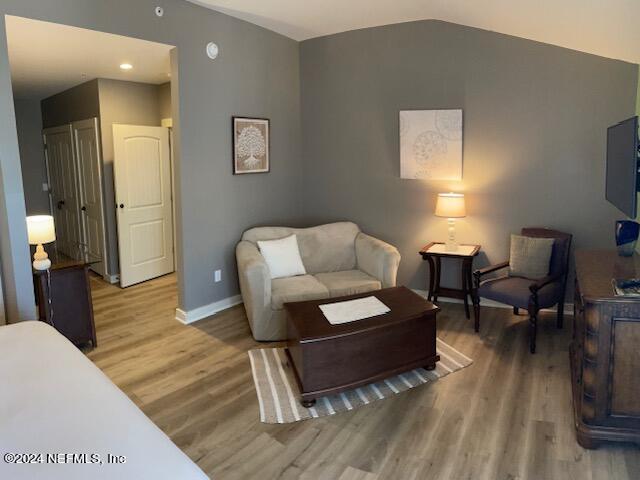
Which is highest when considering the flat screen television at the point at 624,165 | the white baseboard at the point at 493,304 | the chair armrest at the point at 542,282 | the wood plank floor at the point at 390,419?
the flat screen television at the point at 624,165

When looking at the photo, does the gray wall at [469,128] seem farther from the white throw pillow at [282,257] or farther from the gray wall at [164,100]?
the gray wall at [164,100]

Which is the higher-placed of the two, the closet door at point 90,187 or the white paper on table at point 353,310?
the closet door at point 90,187

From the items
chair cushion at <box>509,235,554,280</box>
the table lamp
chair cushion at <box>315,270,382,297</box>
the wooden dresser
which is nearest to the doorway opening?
the table lamp

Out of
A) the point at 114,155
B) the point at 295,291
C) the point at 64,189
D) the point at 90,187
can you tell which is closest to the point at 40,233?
the point at 295,291

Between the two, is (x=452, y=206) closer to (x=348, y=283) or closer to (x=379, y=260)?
(x=379, y=260)

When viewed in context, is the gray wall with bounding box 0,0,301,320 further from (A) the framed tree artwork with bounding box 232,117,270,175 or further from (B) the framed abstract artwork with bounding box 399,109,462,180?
(B) the framed abstract artwork with bounding box 399,109,462,180

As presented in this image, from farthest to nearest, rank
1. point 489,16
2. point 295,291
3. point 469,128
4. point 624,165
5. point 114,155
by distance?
point 114,155 → point 469,128 → point 295,291 → point 489,16 → point 624,165

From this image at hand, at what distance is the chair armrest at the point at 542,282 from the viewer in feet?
11.4

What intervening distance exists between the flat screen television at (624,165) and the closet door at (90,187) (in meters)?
4.92

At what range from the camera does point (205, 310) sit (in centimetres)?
436

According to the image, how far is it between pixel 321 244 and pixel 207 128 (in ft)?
4.96

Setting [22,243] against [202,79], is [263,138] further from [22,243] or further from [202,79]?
[22,243]

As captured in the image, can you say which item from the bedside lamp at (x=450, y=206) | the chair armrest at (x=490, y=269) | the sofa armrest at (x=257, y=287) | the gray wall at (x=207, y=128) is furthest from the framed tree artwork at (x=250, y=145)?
the chair armrest at (x=490, y=269)

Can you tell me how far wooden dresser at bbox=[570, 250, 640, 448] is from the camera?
7.47 feet
